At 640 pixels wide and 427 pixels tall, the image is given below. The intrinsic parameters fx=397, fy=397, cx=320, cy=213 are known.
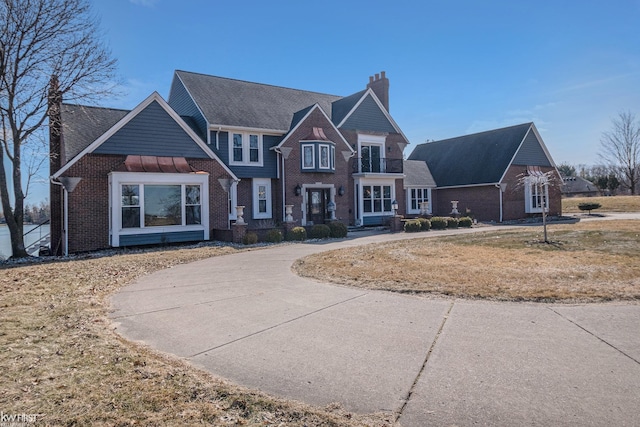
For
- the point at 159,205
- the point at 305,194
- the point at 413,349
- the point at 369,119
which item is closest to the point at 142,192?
the point at 159,205

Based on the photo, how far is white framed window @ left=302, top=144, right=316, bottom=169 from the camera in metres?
23.7

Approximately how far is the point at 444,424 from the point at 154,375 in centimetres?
285

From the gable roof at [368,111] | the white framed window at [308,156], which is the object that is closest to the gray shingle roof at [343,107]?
the gable roof at [368,111]

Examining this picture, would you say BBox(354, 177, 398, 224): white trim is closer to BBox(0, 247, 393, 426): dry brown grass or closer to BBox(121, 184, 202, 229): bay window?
BBox(121, 184, 202, 229): bay window

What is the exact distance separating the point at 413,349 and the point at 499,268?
6208 millimetres

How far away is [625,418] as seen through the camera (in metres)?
3.25

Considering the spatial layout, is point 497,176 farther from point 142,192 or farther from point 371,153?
point 142,192

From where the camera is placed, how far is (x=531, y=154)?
32.6 meters

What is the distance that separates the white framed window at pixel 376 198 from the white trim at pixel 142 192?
1210cm

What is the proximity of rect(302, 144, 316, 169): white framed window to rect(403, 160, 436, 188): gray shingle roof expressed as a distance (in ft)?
38.6

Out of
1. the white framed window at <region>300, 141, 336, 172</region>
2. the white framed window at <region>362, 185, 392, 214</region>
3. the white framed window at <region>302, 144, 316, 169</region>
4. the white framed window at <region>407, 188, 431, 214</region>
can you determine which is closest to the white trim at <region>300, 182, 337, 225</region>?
the white framed window at <region>300, 141, 336, 172</region>

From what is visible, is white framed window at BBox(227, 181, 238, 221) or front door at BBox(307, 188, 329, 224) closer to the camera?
white framed window at BBox(227, 181, 238, 221)

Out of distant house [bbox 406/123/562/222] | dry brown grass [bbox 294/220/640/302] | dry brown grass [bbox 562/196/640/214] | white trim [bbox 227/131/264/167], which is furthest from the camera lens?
dry brown grass [bbox 562/196/640/214]

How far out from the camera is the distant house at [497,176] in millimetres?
31094
